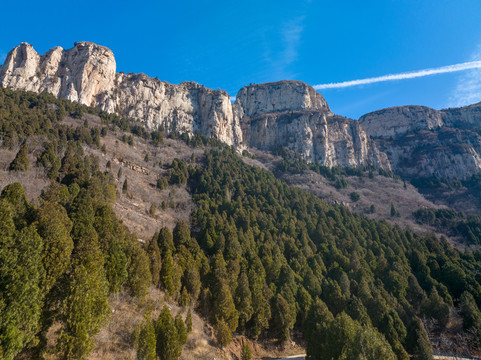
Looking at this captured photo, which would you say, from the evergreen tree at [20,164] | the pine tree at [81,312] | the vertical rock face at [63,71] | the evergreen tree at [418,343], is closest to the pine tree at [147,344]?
the pine tree at [81,312]

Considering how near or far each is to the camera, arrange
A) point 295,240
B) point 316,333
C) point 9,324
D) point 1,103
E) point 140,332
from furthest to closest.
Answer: point 1,103, point 295,240, point 316,333, point 140,332, point 9,324

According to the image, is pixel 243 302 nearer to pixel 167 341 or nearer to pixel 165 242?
pixel 165 242

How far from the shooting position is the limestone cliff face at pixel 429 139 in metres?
98.4

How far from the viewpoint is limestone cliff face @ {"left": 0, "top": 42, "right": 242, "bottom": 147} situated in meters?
73.7

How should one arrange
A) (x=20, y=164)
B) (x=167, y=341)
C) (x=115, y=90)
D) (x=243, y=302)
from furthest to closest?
(x=115, y=90)
(x=20, y=164)
(x=243, y=302)
(x=167, y=341)

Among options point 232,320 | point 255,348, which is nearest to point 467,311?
point 255,348

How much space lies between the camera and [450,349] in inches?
1016

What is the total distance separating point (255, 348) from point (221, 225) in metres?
14.7

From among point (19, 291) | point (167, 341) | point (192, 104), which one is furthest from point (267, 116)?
point (19, 291)

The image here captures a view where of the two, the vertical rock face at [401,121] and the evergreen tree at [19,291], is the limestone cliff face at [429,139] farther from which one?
the evergreen tree at [19,291]

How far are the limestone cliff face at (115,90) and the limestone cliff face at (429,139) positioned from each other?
69.3 meters

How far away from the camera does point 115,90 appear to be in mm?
82812

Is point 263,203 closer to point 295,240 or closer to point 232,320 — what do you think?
point 295,240

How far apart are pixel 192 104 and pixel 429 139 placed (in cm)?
9723
